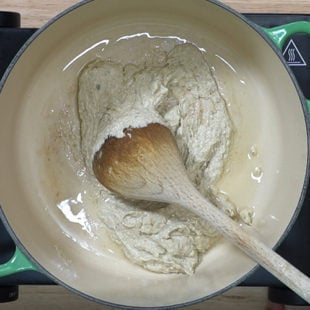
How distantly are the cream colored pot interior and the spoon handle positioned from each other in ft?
0.25

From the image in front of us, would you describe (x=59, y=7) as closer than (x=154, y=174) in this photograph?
No

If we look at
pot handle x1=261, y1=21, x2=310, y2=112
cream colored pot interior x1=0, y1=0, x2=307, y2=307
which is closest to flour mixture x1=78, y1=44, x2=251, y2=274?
cream colored pot interior x1=0, y1=0, x2=307, y2=307

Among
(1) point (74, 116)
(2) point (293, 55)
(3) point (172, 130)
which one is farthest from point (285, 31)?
(1) point (74, 116)

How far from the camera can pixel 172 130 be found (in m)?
0.76

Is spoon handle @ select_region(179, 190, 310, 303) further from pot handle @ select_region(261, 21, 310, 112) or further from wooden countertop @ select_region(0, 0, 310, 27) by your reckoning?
wooden countertop @ select_region(0, 0, 310, 27)

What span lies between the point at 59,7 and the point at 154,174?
285 mm

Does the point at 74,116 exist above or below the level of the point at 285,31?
below

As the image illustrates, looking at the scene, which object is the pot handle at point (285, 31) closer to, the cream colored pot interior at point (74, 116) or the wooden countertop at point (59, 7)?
the cream colored pot interior at point (74, 116)

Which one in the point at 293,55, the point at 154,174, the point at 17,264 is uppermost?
the point at 293,55

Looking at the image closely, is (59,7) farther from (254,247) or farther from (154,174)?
(254,247)

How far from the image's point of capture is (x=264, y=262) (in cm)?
64

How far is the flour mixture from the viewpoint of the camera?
76cm

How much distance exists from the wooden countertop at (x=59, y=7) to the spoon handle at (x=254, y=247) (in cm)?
29

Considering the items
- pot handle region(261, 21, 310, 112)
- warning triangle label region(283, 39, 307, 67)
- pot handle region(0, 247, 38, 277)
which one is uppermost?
pot handle region(261, 21, 310, 112)
